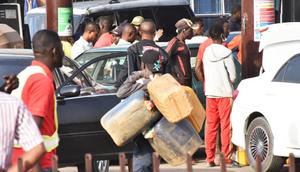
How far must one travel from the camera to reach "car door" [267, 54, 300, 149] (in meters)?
10.8

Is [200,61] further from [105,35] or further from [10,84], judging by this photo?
[10,84]

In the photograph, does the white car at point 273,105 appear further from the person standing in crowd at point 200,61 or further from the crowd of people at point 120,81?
the person standing in crowd at point 200,61

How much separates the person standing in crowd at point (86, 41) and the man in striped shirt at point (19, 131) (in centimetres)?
1045

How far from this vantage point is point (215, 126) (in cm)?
1264

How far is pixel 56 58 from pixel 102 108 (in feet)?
15.8

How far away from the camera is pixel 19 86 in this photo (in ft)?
19.3

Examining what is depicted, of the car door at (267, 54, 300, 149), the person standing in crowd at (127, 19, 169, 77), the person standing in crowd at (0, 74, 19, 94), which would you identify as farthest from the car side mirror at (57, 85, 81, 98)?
the person standing in crowd at (0, 74, 19, 94)

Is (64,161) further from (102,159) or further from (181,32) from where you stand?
(181,32)

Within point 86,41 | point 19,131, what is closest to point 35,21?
point 86,41

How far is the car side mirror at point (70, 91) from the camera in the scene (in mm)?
10297

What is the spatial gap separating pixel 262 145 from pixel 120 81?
192cm

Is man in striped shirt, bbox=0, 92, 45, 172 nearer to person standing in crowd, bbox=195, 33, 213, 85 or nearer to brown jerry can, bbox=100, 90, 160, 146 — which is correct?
brown jerry can, bbox=100, 90, 160, 146

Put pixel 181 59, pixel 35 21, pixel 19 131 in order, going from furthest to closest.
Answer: pixel 35 21, pixel 181 59, pixel 19 131

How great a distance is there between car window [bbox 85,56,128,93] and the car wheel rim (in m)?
1.88
